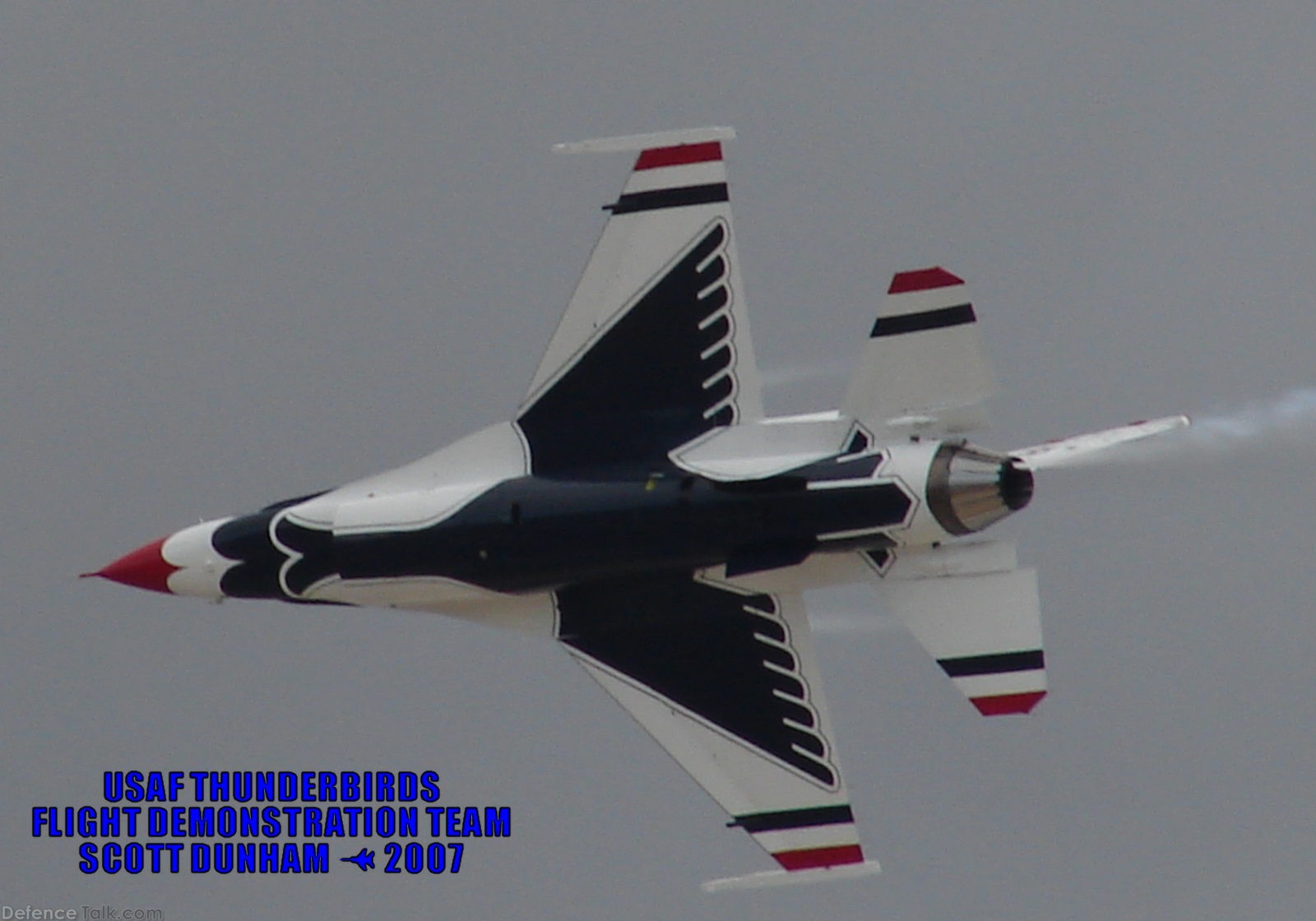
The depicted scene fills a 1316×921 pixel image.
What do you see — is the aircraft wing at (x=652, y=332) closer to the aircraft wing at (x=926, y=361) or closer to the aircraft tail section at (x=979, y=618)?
the aircraft wing at (x=926, y=361)

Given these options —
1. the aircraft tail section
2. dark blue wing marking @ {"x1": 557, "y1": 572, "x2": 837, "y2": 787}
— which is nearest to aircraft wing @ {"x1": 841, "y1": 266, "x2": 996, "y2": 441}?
the aircraft tail section

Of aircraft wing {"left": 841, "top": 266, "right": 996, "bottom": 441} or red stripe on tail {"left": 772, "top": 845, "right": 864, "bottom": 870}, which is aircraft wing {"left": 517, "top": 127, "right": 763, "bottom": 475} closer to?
aircraft wing {"left": 841, "top": 266, "right": 996, "bottom": 441}

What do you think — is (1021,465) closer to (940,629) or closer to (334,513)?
(940,629)

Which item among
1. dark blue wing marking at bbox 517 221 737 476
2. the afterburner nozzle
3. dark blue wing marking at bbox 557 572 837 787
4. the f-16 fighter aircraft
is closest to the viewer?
the afterburner nozzle

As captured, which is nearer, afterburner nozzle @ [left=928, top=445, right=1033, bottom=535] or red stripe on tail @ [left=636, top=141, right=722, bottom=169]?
afterburner nozzle @ [left=928, top=445, right=1033, bottom=535]

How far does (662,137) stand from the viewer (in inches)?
972

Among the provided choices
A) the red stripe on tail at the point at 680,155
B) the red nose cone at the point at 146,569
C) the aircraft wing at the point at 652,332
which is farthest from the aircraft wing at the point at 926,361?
the red nose cone at the point at 146,569

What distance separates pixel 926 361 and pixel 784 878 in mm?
4523

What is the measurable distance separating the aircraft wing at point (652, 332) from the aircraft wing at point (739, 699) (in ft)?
3.85

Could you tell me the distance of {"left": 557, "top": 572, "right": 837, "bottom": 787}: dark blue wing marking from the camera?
24.3 m

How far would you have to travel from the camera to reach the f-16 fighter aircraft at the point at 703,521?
75.3 ft

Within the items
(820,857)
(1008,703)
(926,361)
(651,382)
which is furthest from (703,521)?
(820,857)

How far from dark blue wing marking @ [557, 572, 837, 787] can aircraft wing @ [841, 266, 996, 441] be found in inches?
86.9

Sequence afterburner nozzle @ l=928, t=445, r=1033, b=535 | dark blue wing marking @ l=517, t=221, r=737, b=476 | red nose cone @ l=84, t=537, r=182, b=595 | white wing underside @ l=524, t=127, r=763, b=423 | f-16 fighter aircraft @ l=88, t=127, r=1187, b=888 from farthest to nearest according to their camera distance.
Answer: red nose cone @ l=84, t=537, r=182, b=595
white wing underside @ l=524, t=127, r=763, b=423
dark blue wing marking @ l=517, t=221, r=737, b=476
f-16 fighter aircraft @ l=88, t=127, r=1187, b=888
afterburner nozzle @ l=928, t=445, r=1033, b=535
